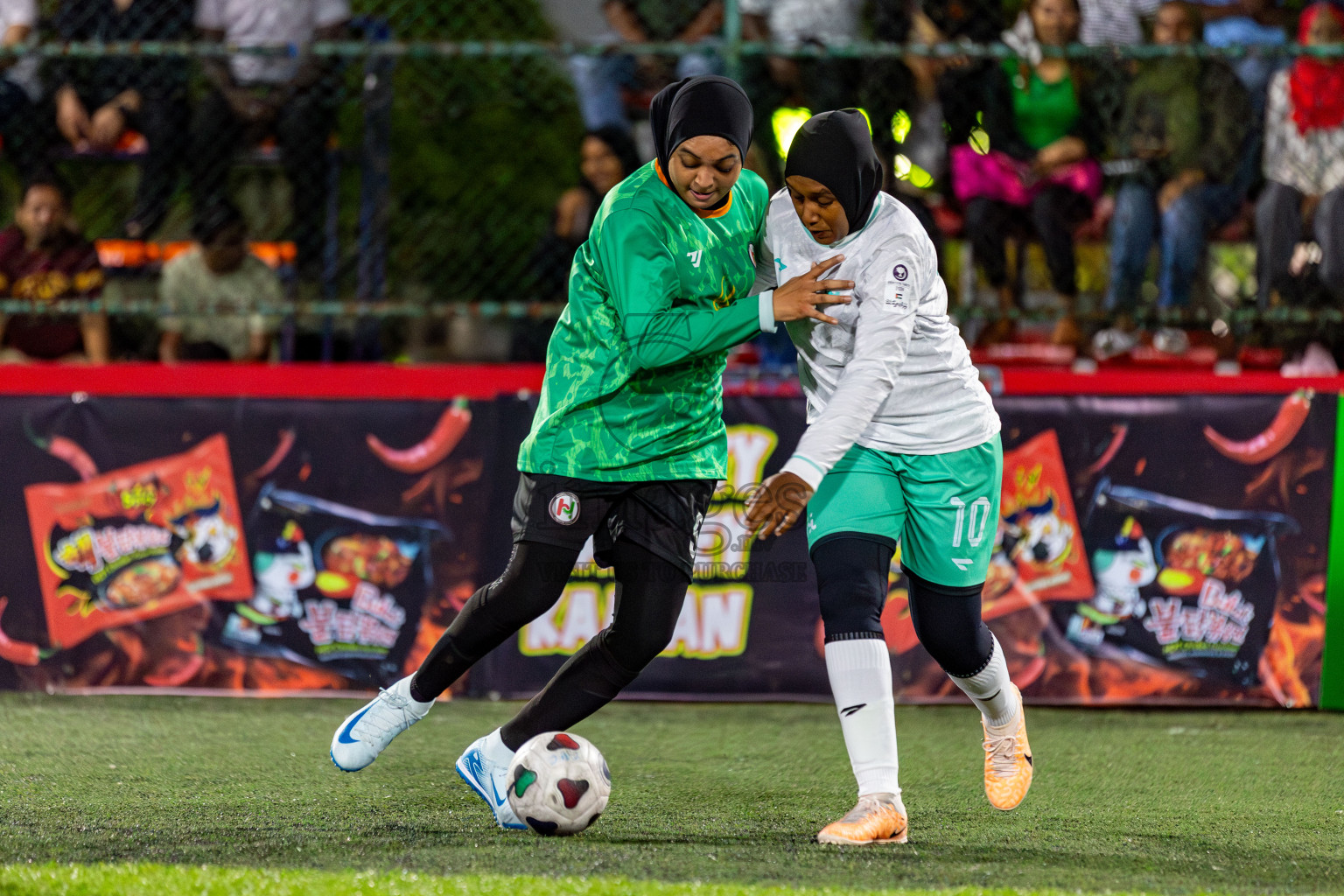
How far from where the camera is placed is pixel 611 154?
699 centimetres

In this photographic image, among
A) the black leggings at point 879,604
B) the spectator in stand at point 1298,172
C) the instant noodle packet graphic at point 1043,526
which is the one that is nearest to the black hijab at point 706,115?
the black leggings at point 879,604

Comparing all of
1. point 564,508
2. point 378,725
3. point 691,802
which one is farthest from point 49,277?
point 691,802

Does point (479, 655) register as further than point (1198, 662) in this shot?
No

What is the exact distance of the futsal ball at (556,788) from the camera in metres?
3.60

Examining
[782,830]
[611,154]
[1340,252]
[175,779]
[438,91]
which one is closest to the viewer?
[782,830]

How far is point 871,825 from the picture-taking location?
3500mm

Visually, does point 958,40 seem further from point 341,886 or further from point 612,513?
point 341,886

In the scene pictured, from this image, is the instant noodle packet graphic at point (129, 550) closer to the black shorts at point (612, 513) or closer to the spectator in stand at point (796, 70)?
the black shorts at point (612, 513)

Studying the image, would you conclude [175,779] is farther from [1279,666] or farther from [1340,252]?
[1340,252]

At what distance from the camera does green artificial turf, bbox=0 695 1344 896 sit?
3225mm

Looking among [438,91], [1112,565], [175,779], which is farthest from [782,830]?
[438,91]

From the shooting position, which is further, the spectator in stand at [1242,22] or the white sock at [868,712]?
the spectator in stand at [1242,22]

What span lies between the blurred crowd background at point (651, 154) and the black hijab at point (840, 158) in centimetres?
293

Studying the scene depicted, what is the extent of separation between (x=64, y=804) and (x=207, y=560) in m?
2.32
